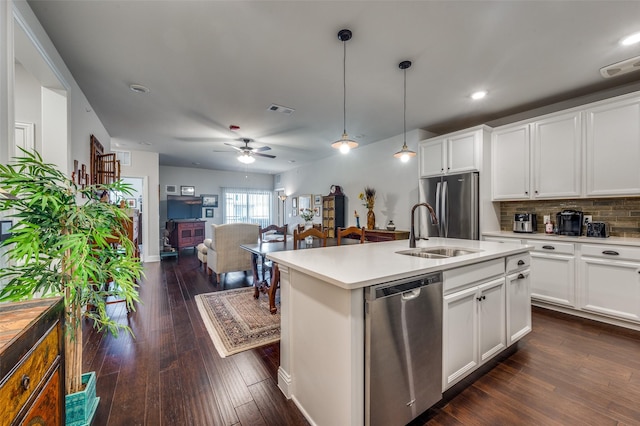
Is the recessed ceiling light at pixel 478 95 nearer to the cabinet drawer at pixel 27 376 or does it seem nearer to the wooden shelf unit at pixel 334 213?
the wooden shelf unit at pixel 334 213

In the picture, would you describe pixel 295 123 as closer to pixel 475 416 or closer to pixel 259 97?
pixel 259 97

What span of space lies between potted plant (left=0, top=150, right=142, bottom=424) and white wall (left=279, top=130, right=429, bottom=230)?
4.21m

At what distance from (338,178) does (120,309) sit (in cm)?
481

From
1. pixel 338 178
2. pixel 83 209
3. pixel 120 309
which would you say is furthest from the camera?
pixel 338 178

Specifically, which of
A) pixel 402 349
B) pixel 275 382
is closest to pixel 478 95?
pixel 402 349

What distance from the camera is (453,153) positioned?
3.94 metres

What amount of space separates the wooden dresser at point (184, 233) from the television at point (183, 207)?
1.44 ft

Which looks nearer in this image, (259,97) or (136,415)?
(136,415)

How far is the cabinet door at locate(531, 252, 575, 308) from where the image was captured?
293 centimetres

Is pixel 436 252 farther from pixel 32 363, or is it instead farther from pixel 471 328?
pixel 32 363

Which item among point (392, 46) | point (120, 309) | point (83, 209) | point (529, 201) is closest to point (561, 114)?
point (529, 201)

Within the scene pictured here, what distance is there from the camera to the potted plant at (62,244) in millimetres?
1108

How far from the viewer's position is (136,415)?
1.56 metres

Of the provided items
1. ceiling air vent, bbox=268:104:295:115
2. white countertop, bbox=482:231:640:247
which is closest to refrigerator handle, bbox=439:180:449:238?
white countertop, bbox=482:231:640:247
